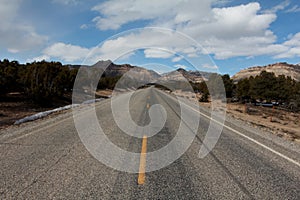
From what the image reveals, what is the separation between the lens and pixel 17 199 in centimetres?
361

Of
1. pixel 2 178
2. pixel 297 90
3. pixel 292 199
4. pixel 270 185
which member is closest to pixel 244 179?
pixel 270 185

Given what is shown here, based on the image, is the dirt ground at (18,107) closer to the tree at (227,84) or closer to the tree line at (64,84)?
the tree line at (64,84)

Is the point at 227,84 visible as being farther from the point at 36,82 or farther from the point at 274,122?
the point at 36,82

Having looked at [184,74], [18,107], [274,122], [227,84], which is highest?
[184,74]

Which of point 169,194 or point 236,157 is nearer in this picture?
point 169,194

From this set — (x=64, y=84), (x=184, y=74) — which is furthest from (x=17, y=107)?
(x=184, y=74)

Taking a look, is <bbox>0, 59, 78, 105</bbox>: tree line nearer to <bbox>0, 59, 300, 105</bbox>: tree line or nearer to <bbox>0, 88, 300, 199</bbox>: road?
<bbox>0, 59, 300, 105</bbox>: tree line

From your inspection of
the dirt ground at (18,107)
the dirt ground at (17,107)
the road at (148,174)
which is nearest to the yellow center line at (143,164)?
the road at (148,174)

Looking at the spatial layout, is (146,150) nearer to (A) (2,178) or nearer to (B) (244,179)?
(B) (244,179)

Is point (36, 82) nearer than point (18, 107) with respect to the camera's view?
No

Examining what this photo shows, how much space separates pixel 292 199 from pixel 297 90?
48.2 meters

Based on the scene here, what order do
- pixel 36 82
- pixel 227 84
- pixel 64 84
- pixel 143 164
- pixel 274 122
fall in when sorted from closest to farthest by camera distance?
pixel 143 164
pixel 274 122
pixel 36 82
pixel 64 84
pixel 227 84

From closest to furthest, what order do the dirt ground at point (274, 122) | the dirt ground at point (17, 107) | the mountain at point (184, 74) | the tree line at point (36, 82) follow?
the dirt ground at point (274, 122) → the dirt ground at point (17, 107) → the mountain at point (184, 74) → the tree line at point (36, 82)

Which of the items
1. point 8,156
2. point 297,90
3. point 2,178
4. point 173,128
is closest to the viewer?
point 2,178
